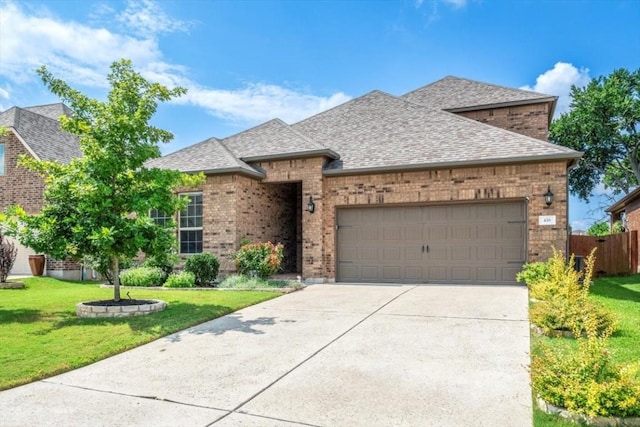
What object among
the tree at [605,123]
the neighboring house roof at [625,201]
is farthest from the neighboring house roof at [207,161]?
the tree at [605,123]

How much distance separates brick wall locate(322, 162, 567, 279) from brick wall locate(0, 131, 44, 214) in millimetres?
10958

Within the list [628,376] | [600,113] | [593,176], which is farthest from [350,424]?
[593,176]

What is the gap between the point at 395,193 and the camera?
12656 mm

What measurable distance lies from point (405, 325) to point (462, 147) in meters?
7.26

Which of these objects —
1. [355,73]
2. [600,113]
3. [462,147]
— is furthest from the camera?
[600,113]

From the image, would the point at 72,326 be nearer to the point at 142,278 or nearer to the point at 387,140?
the point at 142,278

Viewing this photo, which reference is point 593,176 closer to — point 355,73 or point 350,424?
point 355,73

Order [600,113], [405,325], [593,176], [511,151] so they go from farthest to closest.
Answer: [593,176] → [600,113] → [511,151] → [405,325]

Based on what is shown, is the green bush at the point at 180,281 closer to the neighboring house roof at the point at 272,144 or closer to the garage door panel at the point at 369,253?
the neighboring house roof at the point at 272,144

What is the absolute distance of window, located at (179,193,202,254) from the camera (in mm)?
13844

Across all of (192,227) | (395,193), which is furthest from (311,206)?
(192,227)

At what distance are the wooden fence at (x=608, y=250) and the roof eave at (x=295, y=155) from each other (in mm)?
8548

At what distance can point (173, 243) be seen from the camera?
8727mm

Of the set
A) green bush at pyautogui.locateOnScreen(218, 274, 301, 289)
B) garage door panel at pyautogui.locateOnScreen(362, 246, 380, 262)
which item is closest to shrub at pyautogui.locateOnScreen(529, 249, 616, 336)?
green bush at pyautogui.locateOnScreen(218, 274, 301, 289)
